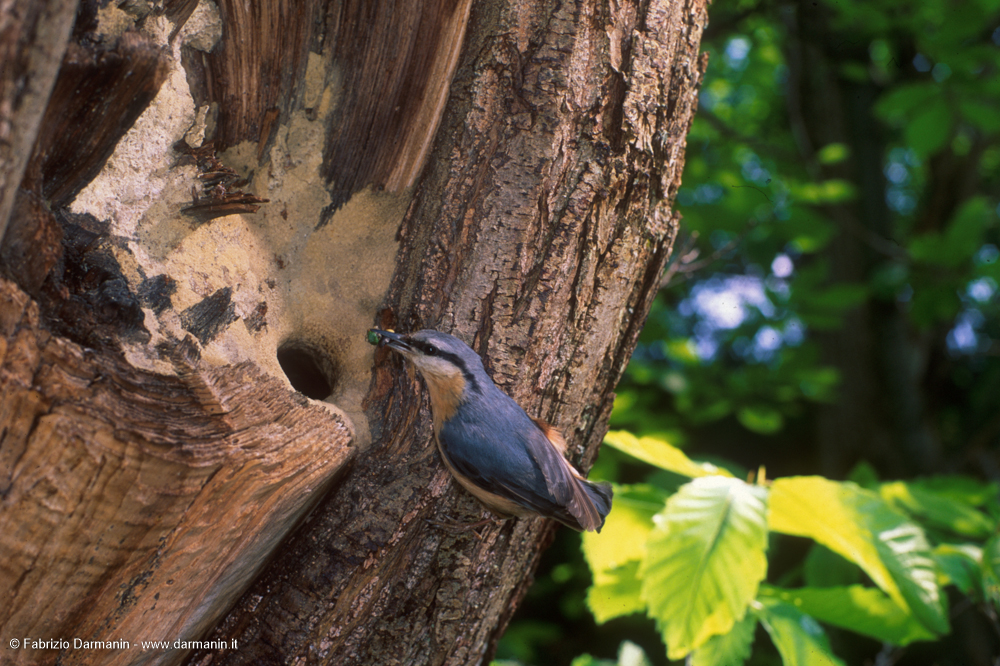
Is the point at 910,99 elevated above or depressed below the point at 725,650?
above

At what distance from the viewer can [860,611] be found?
5.89 ft

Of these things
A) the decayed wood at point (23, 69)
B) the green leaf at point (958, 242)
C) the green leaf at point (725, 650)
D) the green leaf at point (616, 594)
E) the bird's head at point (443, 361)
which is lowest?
the green leaf at point (616, 594)

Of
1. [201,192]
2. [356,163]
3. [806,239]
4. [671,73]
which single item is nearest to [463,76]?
[356,163]

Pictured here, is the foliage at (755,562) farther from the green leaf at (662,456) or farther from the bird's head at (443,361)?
the bird's head at (443,361)

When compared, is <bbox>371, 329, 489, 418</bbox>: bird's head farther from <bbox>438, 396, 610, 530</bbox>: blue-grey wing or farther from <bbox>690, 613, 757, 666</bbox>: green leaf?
<bbox>690, 613, 757, 666</bbox>: green leaf

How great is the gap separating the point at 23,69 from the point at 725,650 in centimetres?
181

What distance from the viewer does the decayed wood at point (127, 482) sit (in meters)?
1.06

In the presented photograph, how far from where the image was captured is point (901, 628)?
181 cm

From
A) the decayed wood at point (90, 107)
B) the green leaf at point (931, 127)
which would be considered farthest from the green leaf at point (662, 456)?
the green leaf at point (931, 127)

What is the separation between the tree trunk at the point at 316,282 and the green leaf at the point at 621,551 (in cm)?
19

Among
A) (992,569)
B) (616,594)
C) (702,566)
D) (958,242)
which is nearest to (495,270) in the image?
(702,566)

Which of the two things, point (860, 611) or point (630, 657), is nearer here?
point (860, 611)

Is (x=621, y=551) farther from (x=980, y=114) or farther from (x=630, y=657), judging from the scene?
(x=980, y=114)

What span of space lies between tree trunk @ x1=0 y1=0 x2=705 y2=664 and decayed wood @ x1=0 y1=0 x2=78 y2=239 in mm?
335
